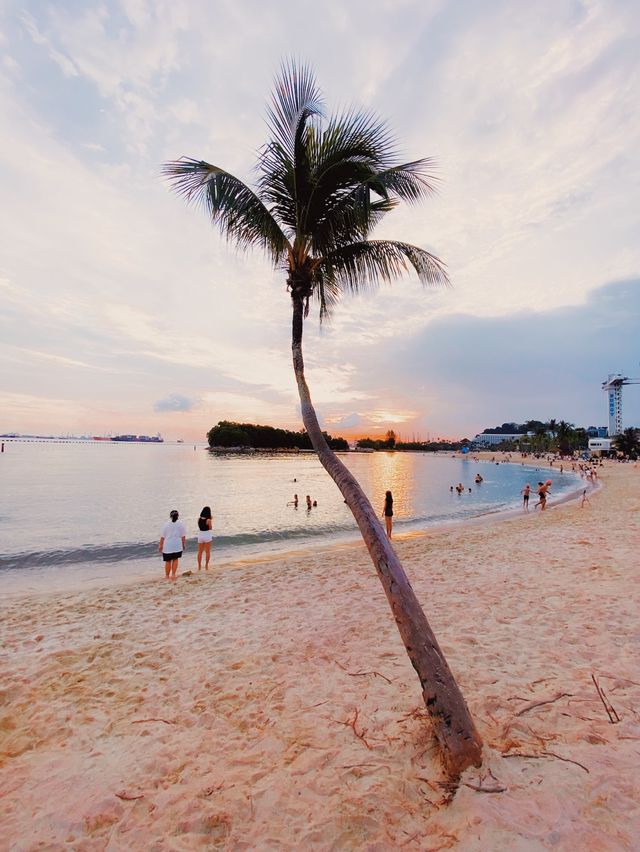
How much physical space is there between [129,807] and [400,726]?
2275mm

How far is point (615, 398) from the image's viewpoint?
175 m

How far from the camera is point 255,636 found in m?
6.02

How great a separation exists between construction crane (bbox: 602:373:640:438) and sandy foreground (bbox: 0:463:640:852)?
206 m

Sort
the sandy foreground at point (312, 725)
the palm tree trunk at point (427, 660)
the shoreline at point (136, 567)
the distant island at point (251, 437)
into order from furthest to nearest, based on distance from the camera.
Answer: the distant island at point (251, 437) < the shoreline at point (136, 567) < the palm tree trunk at point (427, 660) < the sandy foreground at point (312, 725)

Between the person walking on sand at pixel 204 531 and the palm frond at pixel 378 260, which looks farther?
the person walking on sand at pixel 204 531

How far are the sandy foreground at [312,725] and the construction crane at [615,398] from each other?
206m

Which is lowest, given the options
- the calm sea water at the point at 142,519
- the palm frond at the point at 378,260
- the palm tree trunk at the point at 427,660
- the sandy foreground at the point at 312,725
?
the calm sea water at the point at 142,519

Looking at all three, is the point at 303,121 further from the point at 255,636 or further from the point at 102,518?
the point at 102,518

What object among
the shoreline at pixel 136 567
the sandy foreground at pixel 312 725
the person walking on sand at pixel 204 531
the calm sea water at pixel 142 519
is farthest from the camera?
the calm sea water at pixel 142 519

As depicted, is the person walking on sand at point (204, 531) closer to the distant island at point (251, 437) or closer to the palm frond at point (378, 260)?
the palm frond at point (378, 260)

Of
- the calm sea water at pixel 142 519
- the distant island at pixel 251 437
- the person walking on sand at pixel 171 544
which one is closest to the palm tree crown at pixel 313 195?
the person walking on sand at pixel 171 544

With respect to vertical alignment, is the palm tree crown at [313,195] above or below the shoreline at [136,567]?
above

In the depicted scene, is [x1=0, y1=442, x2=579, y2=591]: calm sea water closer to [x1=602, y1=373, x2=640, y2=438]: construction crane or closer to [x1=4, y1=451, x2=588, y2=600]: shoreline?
[x1=4, y1=451, x2=588, y2=600]: shoreline

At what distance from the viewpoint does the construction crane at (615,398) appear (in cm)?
17262
